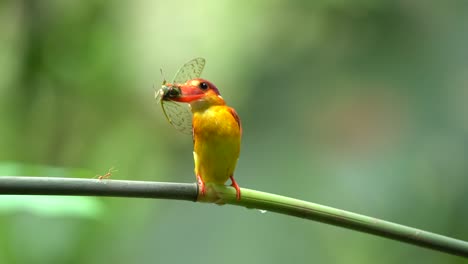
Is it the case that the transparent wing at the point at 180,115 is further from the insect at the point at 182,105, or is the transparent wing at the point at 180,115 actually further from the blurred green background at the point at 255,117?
the blurred green background at the point at 255,117

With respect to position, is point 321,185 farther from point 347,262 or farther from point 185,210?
point 185,210

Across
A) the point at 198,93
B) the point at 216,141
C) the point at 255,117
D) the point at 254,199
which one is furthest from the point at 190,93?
the point at 255,117

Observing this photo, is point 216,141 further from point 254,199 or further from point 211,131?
point 254,199

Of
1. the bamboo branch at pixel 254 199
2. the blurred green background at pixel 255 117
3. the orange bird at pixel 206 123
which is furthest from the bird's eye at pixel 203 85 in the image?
the blurred green background at pixel 255 117

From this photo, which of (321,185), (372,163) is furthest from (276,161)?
(372,163)

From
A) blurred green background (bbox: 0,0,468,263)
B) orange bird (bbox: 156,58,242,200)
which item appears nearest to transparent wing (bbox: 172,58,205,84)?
Result: orange bird (bbox: 156,58,242,200)

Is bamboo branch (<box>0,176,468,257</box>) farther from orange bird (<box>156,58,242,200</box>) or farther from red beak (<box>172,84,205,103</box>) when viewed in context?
red beak (<box>172,84,205,103</box>)

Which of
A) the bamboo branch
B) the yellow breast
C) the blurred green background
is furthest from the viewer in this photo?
the blurred green background
